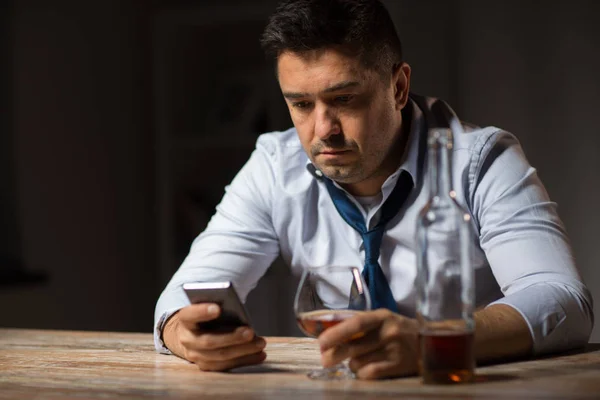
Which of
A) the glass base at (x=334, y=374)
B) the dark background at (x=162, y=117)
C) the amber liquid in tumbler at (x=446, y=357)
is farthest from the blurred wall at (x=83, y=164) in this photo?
the amber liquid in tumbler at (x=446, y=357)

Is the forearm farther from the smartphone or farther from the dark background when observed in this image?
the dark background

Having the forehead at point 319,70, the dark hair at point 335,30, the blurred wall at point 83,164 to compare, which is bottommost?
the blurred wall at point 83,164

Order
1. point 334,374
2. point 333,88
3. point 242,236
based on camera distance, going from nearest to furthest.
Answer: point 334,374, point 333,88, point 242,236

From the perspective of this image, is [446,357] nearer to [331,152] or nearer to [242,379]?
[242,379]

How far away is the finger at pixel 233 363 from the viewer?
1554 mm

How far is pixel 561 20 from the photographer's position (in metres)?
4.04

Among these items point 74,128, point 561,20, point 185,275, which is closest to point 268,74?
point 74,128

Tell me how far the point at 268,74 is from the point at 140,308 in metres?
1.55

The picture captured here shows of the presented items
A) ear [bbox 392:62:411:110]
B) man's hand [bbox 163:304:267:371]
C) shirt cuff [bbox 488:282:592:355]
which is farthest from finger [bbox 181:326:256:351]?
ear [bbox 392:62:411:110]

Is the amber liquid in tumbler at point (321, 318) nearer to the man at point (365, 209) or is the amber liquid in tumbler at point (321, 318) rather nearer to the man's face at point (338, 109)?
the man at point (365, 209)

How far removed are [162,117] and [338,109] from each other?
8.56 ft

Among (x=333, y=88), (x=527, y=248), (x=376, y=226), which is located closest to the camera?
(x=527, y=248)

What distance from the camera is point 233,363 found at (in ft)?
5.13

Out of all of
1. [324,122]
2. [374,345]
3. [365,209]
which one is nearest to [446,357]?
[374,345]
